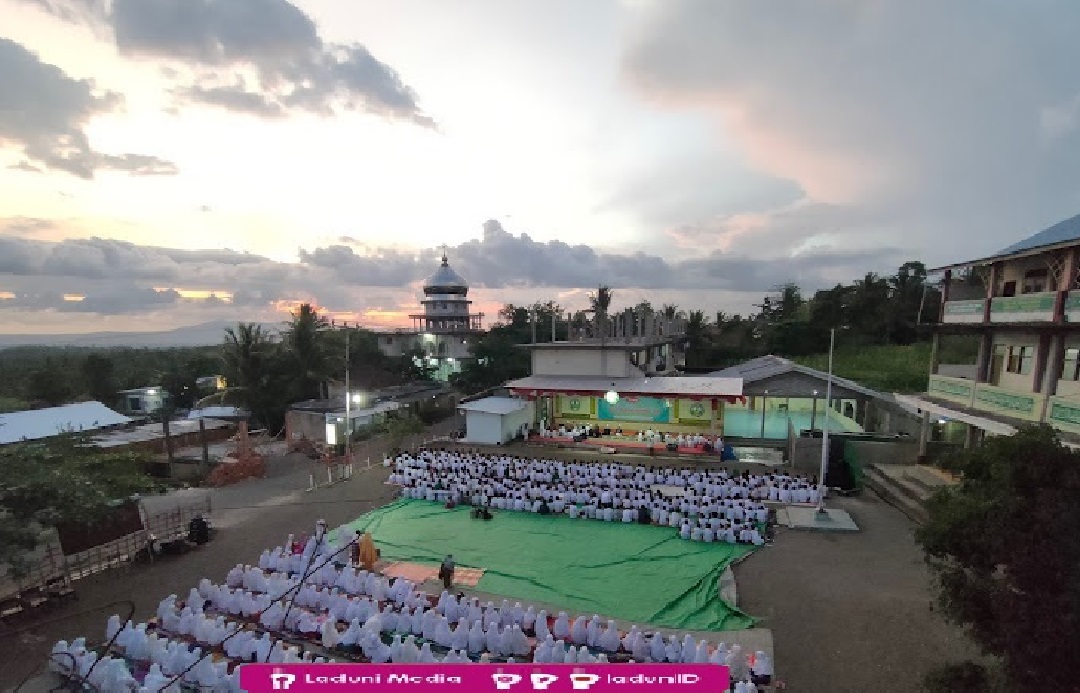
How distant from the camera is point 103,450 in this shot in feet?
80.1

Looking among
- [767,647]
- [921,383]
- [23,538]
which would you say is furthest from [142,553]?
[921,383]

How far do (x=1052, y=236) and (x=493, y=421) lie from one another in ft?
70.6

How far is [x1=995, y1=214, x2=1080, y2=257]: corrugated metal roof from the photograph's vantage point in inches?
563

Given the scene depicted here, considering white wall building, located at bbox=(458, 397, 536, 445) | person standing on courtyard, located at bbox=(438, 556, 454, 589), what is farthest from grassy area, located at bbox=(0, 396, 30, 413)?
person standing on courtyard, located at bbox=(438, 556, 454, 589)

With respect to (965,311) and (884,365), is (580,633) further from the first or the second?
(884,365)

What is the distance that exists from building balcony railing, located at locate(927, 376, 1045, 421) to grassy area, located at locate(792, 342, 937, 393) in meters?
11.5

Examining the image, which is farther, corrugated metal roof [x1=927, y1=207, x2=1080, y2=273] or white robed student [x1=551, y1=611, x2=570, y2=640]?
corrugated metal roof [x1=927, y1=207, x2=1080, y2=273]

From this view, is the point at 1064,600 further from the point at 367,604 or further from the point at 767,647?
the point at 367,604

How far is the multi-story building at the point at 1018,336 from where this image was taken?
1380 cm

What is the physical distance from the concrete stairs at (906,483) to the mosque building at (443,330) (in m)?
37.2

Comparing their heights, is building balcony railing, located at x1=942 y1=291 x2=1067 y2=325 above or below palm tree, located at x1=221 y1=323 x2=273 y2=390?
above

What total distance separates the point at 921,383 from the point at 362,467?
31359 mm

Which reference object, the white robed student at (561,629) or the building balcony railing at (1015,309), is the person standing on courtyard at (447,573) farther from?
the building balcony railing at (1015,309)

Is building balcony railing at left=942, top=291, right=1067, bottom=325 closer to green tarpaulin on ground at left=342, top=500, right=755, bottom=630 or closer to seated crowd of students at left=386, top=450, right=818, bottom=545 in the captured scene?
seated crowd of students at left=386, top=450, right=818, bottom=545
